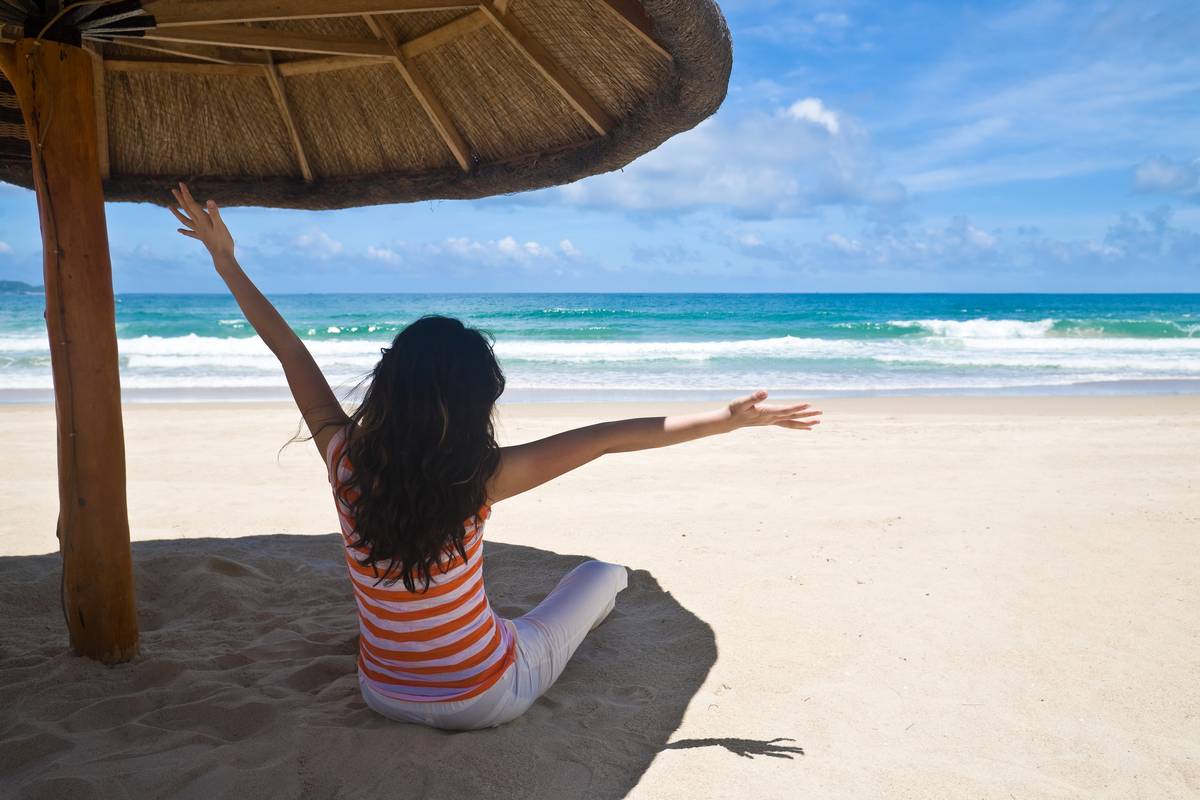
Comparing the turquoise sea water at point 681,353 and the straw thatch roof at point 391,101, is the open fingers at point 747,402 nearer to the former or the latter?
the straw thatch roof at point 391,101

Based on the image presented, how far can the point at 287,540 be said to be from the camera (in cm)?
448

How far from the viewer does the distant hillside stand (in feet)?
136

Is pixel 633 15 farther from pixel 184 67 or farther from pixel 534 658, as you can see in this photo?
pixel 534 658

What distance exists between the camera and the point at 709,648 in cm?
307

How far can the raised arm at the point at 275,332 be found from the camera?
225cm

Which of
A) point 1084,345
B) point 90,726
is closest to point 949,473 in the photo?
point 90,726

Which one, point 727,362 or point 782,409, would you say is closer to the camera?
point 782,409

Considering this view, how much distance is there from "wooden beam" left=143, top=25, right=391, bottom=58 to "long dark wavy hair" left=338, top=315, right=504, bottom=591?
162 cm

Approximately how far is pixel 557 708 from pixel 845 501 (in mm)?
3166

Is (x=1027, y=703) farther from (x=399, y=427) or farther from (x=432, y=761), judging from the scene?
(x=399, y=427)


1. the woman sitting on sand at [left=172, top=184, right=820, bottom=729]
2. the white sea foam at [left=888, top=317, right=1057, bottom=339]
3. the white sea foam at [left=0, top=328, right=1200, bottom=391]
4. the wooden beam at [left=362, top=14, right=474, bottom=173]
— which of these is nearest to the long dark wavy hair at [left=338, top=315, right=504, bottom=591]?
the woman sitting on sand at [left=172, top=184, right=820, bottom=729]

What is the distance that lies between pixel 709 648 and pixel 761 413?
1303mm

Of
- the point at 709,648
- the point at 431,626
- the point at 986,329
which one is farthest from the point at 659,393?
the point at 986,329

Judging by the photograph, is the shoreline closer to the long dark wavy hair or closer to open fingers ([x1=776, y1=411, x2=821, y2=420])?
open fingers ([x1=776, y1=411, x2=821, y2=420])
